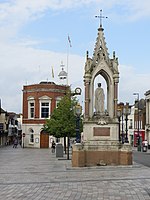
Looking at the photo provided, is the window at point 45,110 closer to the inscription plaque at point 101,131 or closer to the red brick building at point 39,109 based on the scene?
the red brick building at point 39,109

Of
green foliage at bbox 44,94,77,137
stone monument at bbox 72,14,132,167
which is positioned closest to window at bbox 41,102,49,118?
green foliage at bbox 44,94,77,137

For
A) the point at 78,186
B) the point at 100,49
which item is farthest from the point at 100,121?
the point at 78,186

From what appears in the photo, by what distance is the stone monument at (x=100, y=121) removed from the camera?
25094 mm

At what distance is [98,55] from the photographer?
26578 millimetres

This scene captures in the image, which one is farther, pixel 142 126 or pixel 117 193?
pixel 142 126

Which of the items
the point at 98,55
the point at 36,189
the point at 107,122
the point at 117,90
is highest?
the point at 98,55

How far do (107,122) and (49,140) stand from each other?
134 feet

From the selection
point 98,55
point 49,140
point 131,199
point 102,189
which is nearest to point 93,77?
point 98,55

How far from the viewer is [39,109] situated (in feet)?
217

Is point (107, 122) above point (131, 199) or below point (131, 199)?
above

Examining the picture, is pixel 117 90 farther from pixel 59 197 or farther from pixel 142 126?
pixel 142 126

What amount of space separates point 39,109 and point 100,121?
41.3 metres

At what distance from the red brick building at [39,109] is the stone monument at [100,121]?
1529 inches

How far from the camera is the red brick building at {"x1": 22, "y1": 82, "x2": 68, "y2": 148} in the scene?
6588cm
